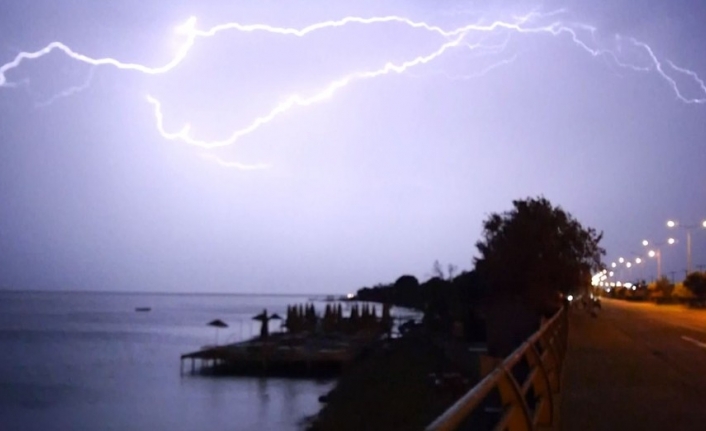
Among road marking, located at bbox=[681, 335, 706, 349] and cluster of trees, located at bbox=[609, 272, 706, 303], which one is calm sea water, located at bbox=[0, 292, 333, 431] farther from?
cluster of trees, located at bbox=[609, 272, 706, 303]

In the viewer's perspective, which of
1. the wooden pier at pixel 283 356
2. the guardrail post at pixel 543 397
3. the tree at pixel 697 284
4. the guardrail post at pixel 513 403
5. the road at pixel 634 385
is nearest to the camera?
the guardrail post at pixel 513 403

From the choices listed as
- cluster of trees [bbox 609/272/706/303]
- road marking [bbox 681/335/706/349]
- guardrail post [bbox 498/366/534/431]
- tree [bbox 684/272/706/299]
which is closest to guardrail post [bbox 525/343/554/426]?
guardrail post [bbox 498/366/534/431]

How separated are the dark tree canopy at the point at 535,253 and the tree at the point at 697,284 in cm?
5538

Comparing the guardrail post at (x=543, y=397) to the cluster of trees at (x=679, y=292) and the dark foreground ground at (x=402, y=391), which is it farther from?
the cluster of trees at (x=679, y=292)

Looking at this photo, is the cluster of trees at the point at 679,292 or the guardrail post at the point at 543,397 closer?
the guardrail post at the point at 543,397

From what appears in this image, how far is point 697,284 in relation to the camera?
303 ft

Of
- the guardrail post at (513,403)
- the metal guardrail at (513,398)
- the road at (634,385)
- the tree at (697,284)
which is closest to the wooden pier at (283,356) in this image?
the tree at (697,284)

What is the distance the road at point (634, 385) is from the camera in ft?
40.8

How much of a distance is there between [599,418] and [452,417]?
9246mm

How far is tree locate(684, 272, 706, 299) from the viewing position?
91.1m

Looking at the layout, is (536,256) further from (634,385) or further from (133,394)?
(133,394)

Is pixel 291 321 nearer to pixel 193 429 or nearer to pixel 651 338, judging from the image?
pixel 193 429

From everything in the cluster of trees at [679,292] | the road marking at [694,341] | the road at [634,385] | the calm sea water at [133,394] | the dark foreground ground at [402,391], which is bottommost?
the calm sea water at [133,394]

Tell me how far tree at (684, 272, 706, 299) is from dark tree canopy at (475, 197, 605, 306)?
182 feet
